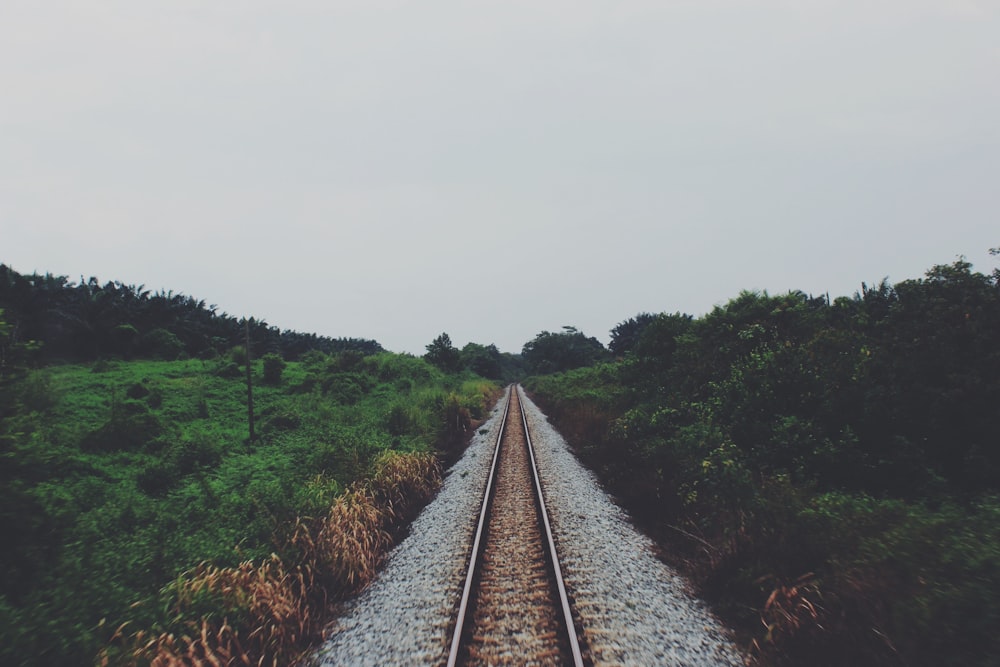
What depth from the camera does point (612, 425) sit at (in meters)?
13.4

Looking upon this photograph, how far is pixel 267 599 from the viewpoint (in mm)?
4875

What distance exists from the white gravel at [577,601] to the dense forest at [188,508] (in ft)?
1.79

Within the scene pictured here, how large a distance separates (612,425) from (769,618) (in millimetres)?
8686

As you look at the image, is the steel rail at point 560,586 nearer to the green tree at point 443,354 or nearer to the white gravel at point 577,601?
the white gravel at point 577,601

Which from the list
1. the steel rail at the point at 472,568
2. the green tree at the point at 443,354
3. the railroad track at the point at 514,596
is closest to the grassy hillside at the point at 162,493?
the steel rail at the point at 472,568

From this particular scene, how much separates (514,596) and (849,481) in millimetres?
5473

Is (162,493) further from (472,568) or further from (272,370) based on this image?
(272,370)

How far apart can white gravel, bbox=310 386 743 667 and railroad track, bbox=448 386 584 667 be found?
0.73 feet

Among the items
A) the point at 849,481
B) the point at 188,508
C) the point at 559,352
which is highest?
the point at 559,352

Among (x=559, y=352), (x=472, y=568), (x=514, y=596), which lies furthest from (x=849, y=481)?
(x=559, y=352)

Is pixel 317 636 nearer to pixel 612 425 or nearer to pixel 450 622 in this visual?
pixel 450 622

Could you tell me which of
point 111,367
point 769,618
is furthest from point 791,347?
point 111,367

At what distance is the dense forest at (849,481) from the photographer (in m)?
3.84

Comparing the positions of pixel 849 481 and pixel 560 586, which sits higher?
pixel 849 481
